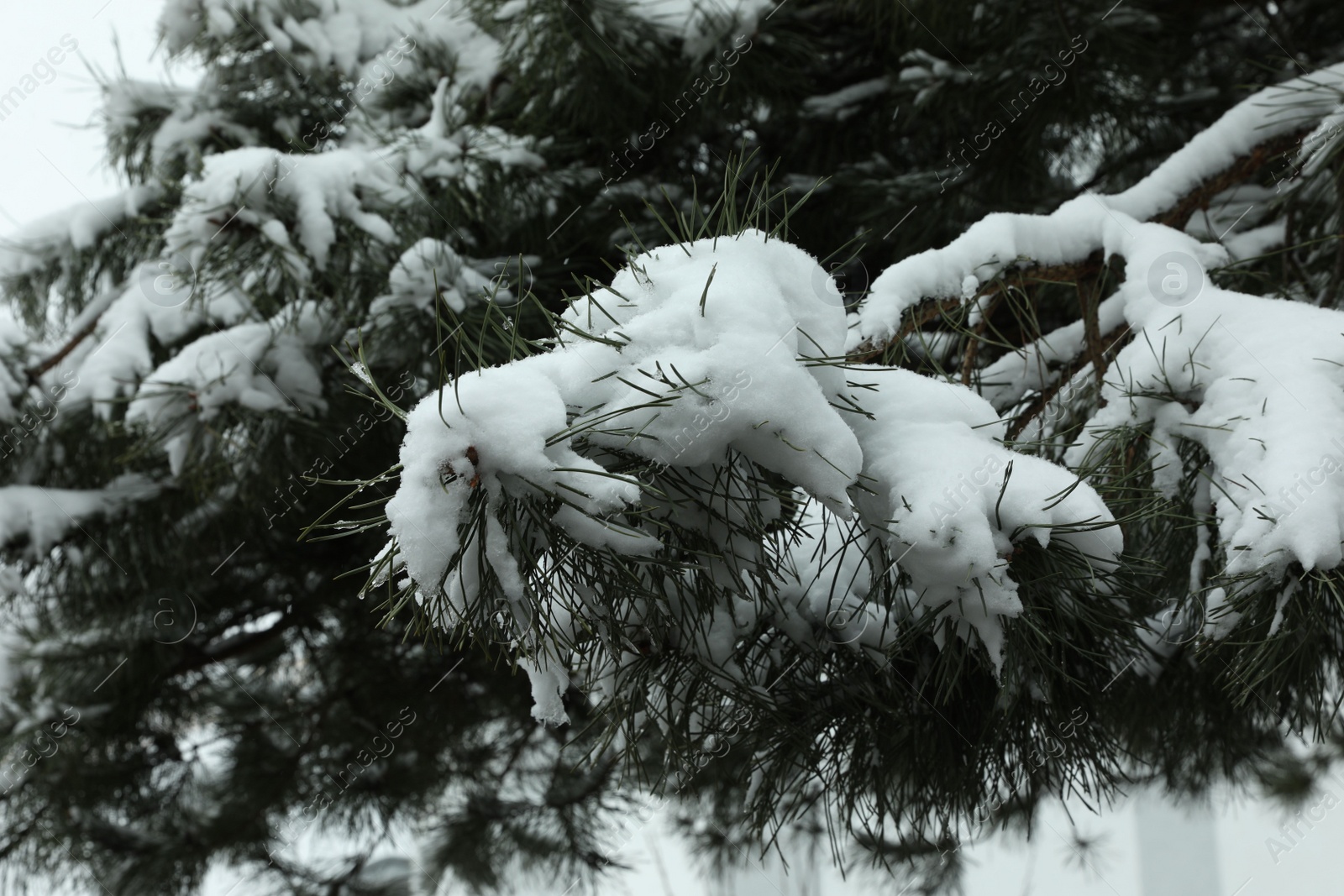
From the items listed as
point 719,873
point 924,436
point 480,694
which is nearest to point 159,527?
point 480,694

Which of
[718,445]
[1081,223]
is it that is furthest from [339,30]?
[718,445]

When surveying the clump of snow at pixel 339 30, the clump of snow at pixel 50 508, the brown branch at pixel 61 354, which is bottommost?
the clump of snow at pixel 50 508

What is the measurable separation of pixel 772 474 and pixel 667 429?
0.07 meters

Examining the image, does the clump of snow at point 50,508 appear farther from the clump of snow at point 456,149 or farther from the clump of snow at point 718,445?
the clump of snow at point 718,445

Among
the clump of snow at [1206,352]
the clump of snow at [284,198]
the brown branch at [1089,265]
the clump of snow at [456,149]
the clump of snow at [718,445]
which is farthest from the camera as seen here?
the clump of snow at [456,149]

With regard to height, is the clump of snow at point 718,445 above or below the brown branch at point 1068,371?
above

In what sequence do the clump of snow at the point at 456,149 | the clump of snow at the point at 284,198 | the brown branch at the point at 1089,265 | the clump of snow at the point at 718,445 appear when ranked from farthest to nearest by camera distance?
the clump of snow at the point at 456,149, the clump of snow at the point at 284,198, the brown branch at the point at 1089,265, the clump of snow at the point at 718,445

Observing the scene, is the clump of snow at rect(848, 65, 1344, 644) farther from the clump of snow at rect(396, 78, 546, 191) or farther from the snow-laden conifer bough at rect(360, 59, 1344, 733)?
the clump of snow at rect(396, 78, 546, 191)

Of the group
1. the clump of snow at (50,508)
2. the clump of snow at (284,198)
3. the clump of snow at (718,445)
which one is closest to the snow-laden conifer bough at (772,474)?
the clump of snow at (718,445)

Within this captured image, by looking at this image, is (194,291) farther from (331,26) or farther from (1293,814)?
(1293,814)

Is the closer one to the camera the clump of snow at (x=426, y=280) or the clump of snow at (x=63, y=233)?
the clump of snow at (x=426, y=280)

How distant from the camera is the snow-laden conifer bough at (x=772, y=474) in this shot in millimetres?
349

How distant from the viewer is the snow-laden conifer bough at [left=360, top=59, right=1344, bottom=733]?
35 centimetres

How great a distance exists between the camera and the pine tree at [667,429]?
40 centimetres
